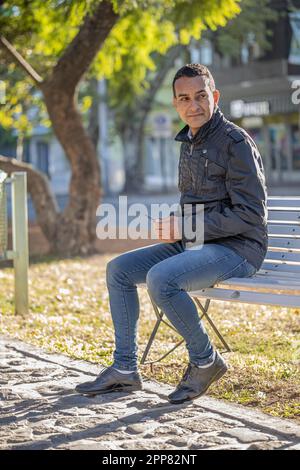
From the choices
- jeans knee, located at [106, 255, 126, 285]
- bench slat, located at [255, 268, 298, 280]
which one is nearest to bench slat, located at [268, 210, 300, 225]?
bench slat, located at [255, 268, 298, 280]

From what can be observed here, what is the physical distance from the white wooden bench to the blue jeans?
112 millimetres

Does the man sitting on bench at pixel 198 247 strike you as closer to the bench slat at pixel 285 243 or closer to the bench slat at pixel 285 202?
the bench slat at pixel 285 243

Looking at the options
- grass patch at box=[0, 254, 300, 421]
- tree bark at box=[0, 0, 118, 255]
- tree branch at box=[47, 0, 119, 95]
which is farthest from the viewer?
tree bark at box=[0, 0, 118, 255]

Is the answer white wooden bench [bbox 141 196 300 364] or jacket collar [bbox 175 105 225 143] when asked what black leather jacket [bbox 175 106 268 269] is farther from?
white wooden bench [bbox 141 196 300 364]

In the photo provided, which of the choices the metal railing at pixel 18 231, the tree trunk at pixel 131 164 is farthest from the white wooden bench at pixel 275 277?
the tree trunk at pixel 131 164

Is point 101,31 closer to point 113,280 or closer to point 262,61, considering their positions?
point 113,280

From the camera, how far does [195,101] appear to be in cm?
540

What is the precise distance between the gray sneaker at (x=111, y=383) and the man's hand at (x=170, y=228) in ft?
2.48

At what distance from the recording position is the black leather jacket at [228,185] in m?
5.19

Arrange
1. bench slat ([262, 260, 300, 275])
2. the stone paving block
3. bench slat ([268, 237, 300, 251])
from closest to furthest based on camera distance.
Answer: the stone paving block, bench slat ([262, 260, 300, 275]), bench slat ([268, 237, 300, 251])

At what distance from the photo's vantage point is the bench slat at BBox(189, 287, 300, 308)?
17.0 ft

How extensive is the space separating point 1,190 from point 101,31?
16.5 ft

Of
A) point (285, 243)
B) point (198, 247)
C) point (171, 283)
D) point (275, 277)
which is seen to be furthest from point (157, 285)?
point (285, 243)

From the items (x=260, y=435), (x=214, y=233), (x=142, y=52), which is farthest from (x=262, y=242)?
(x=142, y=52)
